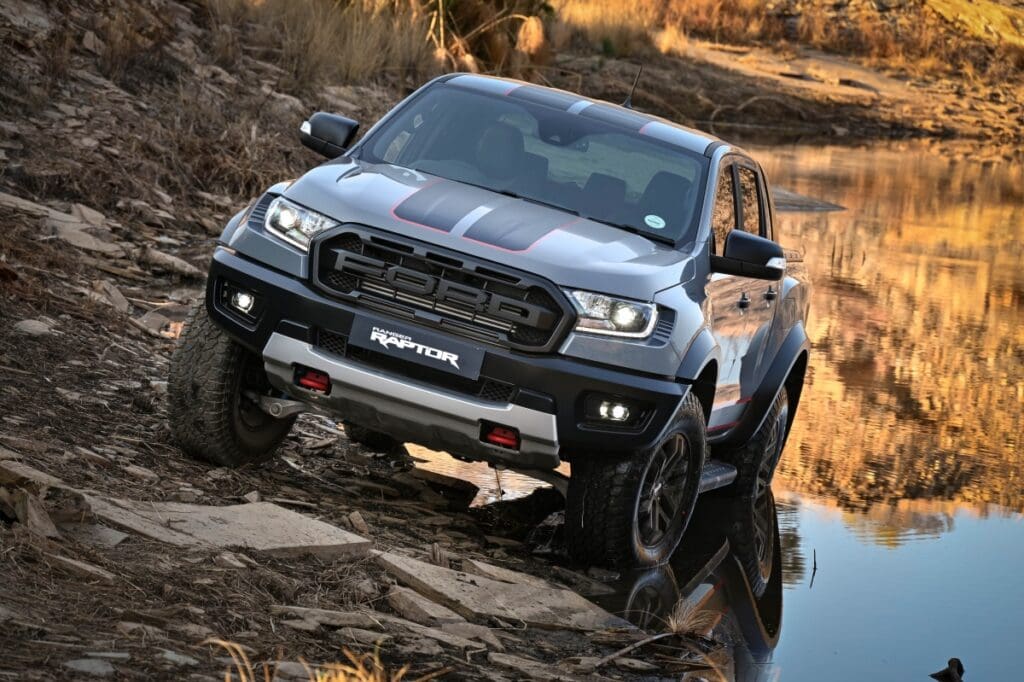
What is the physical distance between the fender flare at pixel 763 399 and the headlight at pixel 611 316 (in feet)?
6.04

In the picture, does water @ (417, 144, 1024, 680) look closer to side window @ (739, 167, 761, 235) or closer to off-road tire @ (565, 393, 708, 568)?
off-road tire @ (565, 393, 708, 568)

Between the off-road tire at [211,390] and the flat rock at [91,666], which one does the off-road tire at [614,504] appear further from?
the flat rock at [91,666]

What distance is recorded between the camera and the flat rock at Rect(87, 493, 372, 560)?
253 inches

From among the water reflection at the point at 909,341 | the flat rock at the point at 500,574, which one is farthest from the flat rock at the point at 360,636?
the water reflection at the point at 909,341

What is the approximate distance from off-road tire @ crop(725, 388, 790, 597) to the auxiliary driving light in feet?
9.00

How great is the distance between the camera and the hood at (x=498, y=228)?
7.06 meters

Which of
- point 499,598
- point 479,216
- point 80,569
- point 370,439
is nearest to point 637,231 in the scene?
point 479,216

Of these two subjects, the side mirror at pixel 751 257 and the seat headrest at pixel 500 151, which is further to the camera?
the seat headrest at pixel 500 151

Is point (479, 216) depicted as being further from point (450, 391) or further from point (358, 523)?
point (358, 523)

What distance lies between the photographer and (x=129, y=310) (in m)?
11.0

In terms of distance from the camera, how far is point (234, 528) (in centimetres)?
672

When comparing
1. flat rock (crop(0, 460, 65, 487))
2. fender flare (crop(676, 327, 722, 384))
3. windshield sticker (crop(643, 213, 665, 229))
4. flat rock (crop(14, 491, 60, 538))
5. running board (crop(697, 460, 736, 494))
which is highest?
windshield sticker (crop(643, 213, 665, 229))

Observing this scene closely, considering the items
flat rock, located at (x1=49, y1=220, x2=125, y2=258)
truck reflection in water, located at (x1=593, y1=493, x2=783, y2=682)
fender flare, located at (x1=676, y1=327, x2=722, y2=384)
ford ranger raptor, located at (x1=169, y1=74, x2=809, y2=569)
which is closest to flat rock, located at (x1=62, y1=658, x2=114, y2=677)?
truck reflection in water, located at (x1=593, y1=493, x2=783, y2=682)

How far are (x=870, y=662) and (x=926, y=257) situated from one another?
14.0m
